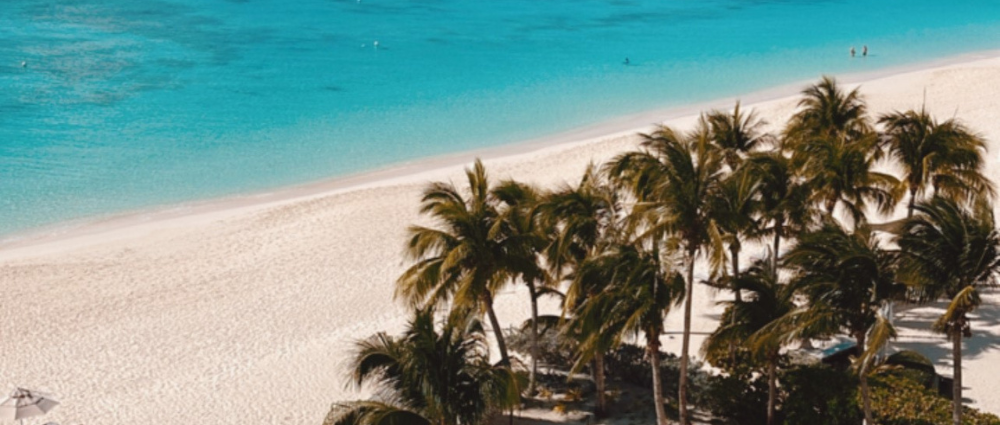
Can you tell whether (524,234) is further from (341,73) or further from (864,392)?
(341,73)

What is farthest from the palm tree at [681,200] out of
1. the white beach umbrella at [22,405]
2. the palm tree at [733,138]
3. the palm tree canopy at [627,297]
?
the white beach umbrella at [22,405]

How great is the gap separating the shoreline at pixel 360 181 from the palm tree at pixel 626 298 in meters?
21.6

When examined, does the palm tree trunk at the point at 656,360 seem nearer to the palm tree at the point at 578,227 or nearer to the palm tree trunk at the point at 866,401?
the palm tree at the point at 578,227

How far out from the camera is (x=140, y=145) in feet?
138

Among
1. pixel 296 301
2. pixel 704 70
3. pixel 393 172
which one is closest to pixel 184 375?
pixel 296 301

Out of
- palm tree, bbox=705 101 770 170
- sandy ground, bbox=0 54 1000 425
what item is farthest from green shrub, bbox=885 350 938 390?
palm tree, bbox=705 101 770 170

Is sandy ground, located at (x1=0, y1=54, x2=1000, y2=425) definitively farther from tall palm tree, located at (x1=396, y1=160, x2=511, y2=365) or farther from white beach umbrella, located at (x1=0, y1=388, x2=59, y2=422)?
tall palm tree, located at (x1=396, y1=160, x2=511, y2=365)

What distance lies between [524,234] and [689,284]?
9.43 ft

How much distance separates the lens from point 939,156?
20.4m

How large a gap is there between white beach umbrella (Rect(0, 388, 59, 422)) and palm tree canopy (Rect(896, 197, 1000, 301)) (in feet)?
42.6

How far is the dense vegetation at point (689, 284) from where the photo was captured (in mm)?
13297

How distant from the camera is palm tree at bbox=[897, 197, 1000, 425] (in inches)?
502

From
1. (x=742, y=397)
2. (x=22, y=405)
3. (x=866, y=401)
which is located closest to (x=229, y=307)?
Answer: (x=22, y=405)

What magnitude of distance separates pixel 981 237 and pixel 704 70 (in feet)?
155
